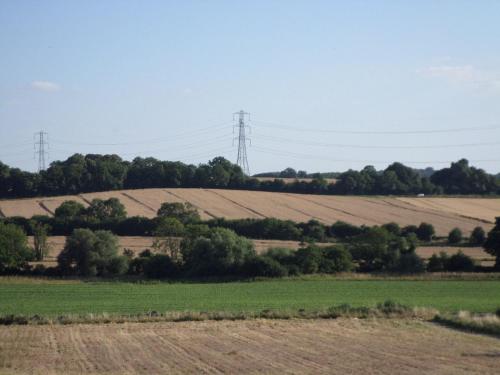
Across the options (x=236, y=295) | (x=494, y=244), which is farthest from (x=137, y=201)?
(x=236, y=295)

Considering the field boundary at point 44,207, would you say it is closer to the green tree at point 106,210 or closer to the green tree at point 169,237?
the green tree at point 106,210

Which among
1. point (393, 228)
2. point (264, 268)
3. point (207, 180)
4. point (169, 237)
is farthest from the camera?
point (207, 180)

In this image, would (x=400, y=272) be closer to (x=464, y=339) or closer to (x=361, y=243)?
(x=361, y=243)

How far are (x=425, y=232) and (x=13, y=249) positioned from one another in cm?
3734

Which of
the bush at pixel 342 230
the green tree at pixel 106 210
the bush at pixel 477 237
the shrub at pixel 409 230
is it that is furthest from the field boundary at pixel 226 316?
the green tree at pixel 106 210

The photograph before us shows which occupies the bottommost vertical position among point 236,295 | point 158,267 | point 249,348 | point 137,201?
point 236,295

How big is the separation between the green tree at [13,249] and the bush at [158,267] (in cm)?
933

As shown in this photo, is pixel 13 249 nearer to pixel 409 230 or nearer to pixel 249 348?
pixel 409 230

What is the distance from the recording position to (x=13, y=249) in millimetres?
61375

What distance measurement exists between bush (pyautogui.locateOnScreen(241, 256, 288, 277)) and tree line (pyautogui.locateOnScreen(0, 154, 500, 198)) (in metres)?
44.9

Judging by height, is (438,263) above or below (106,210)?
below

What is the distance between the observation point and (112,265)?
62.7 meters

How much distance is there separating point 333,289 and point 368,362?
29.7 m

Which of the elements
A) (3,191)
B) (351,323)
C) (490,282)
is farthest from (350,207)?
(351,323)
